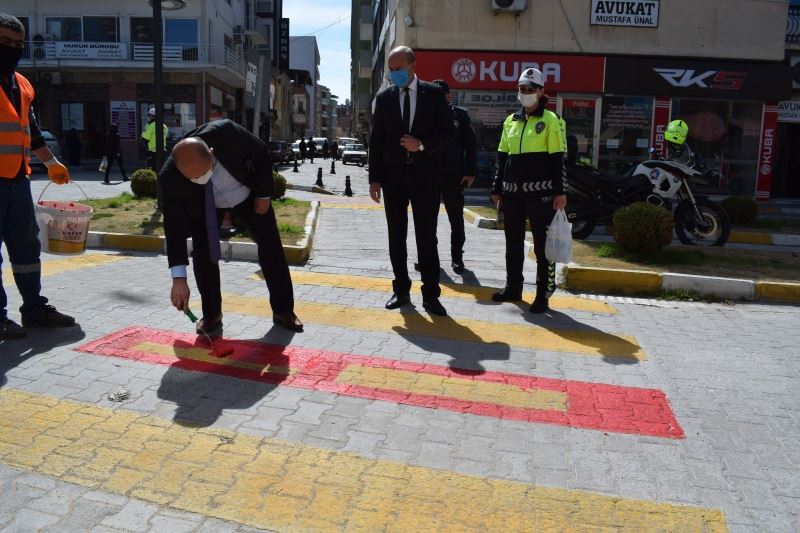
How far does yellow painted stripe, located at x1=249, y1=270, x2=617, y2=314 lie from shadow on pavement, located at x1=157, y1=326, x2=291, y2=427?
2368mm

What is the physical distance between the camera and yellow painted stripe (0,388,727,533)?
109 inches

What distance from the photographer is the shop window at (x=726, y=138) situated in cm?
2078

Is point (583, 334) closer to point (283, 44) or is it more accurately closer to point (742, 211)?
point (742, 211)

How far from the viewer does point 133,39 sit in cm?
3425

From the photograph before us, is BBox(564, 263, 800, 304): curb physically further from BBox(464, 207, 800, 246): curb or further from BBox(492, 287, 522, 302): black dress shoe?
BBox(464, 207, 800, 246): curb

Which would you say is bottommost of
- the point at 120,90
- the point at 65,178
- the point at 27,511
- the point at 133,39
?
the point at 27,511

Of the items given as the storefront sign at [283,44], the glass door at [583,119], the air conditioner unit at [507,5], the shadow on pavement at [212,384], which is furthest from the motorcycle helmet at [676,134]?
the storefront sign at [283,44]

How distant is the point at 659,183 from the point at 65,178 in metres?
7.71

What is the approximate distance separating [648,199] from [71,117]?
3246 cm

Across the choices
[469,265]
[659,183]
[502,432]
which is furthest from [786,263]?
[502,432]

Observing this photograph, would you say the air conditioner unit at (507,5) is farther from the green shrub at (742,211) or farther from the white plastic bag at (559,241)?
the white plastic bag at (559,241)

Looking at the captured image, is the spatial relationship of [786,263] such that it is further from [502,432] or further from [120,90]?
[120,90]

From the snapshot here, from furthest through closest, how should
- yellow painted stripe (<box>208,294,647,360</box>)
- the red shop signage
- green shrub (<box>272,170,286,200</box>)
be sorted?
the red shop signage → green shrub (<box>272,170,286,200</box>) → yellow painted stripe (<box>208,294,647,360</box>)

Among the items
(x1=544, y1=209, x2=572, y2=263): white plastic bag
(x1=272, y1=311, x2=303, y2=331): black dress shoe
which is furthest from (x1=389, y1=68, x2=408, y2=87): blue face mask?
(x1=272, y1=311, x2=303, y2=331): black dress shoe
